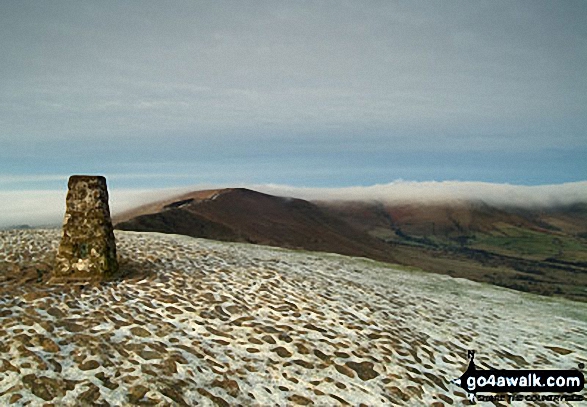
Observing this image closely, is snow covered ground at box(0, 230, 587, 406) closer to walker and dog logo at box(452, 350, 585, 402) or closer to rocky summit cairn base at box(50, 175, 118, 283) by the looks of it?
walker and dog logo at box(452, 350, 585, 402)

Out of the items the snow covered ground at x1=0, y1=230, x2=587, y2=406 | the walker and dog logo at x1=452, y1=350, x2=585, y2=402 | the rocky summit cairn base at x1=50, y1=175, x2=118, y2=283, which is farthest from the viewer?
the rocky summit cairn base at x1=50, y1=175, x2=118, y2=283

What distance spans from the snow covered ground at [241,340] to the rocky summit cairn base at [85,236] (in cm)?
174

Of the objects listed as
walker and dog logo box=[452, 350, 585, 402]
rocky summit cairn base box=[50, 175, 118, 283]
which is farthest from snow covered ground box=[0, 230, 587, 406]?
rocky summit cairn base box=[50, 175, 118, 283]

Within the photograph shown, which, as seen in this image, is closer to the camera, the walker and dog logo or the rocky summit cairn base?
the walker and dog logo

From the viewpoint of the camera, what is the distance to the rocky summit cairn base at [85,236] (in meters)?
21.8

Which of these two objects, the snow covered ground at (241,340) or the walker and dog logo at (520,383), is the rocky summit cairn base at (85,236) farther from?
the walker and dog logo at (520,383)

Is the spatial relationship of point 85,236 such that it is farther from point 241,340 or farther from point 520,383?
point 520,383

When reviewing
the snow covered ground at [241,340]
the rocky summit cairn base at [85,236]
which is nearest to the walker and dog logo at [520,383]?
the snow covered ground at [241,340]

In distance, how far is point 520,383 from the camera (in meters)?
16.9

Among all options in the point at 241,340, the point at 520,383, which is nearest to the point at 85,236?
the point at 241,340

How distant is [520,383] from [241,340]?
455 inches

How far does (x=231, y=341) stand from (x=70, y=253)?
36.5 feet

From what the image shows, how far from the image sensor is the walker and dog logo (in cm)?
1585

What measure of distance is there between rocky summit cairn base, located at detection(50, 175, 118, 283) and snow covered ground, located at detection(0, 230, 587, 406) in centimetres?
174
